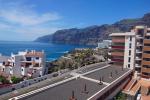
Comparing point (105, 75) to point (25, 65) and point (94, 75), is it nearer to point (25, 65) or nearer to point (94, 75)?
point (94, 75)

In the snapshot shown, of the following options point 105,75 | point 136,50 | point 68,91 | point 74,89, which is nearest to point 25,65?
point 136,50

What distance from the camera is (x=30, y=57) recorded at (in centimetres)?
7219

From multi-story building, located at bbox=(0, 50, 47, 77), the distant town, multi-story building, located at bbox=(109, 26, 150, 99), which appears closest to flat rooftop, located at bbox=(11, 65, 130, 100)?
the distant town

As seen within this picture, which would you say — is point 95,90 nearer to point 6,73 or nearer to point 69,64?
point 6,73

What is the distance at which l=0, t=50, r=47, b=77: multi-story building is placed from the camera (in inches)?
2643

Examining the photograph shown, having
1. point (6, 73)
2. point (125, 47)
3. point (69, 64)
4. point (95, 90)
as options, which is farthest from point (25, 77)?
point (95, 90)

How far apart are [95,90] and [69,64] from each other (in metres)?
56.0

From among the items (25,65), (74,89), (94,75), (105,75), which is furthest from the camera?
(25,65)

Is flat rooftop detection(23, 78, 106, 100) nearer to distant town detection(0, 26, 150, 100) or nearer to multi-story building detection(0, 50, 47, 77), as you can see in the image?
distant town detection(0, 26, 150, 100)

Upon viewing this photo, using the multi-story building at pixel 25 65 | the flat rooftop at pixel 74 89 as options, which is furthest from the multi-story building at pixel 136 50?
the multi-story building at pixel 25 65

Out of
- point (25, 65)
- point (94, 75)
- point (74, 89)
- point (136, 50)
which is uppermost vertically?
point (136, 50)

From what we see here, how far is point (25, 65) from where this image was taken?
68.7 m

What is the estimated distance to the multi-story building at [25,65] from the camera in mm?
67125

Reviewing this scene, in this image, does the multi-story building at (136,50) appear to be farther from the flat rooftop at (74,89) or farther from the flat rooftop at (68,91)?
the flat rooftop at (68,91)
